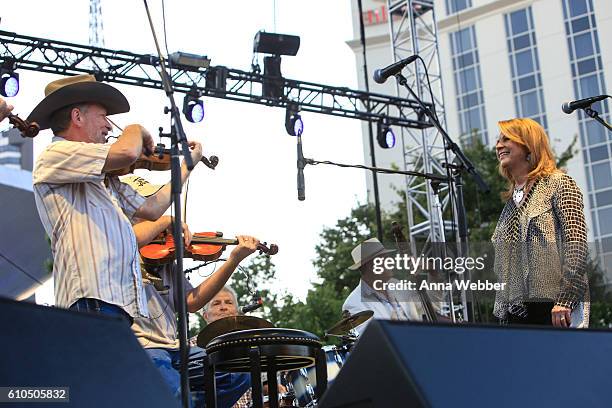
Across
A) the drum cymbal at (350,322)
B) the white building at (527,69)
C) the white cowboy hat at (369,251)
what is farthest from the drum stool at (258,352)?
the white building at (527,69)

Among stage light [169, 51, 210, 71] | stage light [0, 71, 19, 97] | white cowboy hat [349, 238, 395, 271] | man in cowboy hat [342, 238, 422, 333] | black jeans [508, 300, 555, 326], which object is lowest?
black jeans [508, 300, 555, 326]

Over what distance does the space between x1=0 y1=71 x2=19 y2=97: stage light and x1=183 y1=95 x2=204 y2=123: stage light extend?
1918 mm

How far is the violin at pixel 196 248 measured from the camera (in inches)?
188

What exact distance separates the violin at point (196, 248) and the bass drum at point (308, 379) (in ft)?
5.28

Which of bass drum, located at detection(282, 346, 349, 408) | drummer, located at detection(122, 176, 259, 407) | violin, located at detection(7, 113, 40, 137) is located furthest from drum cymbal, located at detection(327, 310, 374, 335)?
violin, located at detection(7, 113, 40, 137)

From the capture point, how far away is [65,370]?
240 centimetres

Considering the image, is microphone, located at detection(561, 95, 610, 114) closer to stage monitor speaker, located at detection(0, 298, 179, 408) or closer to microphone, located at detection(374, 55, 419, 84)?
microphone, located at detection(374, 55, 419, 84)

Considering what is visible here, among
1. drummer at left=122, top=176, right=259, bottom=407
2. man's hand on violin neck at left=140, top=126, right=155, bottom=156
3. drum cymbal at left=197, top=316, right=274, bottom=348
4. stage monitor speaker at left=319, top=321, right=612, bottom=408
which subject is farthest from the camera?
drum cymbal at left=197, top=316, right=274, bottom=348

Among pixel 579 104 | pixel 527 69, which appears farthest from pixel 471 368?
pixel 527 69

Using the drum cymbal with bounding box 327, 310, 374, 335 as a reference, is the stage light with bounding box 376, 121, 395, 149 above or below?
above

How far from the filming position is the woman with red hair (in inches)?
164

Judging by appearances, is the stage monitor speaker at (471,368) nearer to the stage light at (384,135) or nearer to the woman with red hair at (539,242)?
the woman with red hair at (539,242)

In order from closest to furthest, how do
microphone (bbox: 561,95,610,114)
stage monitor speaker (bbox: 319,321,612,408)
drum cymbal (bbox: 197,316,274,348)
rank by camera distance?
stage monitor speaker (bbox: 319,321,612,408) → drum cymbal (bbox: 197,316,274,348) → microphone (bbox: 561,95,610,114)

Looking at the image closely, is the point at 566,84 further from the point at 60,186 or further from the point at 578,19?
the point at 60,186
